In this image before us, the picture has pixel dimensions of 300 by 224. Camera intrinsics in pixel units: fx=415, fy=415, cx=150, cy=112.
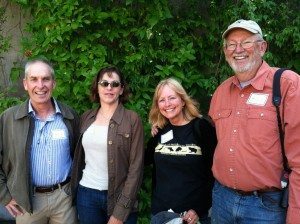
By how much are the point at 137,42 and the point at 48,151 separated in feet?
5.86

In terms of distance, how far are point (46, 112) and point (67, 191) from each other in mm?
709

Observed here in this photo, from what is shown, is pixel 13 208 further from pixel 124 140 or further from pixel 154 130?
pixel 154 130

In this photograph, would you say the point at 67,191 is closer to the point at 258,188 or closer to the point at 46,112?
the point at 46,112

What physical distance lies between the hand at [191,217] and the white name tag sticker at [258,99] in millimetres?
1047

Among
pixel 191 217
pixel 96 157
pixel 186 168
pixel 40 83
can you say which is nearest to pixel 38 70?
pixel 40 83

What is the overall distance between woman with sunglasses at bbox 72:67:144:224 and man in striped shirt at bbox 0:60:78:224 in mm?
146

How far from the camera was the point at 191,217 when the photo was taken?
3.32 m

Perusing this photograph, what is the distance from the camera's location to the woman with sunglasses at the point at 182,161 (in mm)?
3338

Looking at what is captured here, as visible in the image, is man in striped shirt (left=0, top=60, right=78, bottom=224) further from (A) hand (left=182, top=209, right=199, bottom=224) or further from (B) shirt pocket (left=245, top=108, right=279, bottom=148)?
(B) shirt pocket (left=245, top=108, right=279, bottom=148)

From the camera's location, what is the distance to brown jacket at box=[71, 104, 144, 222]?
345 centimetres

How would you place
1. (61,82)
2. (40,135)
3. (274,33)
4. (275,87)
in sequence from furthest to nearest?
(274,33)
(61,82)
(40,135)
(275,87)

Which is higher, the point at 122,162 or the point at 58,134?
the point at 58,134

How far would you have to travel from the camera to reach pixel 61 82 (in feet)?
14.1

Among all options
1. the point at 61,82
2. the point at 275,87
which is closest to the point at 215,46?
the point at 61,82
